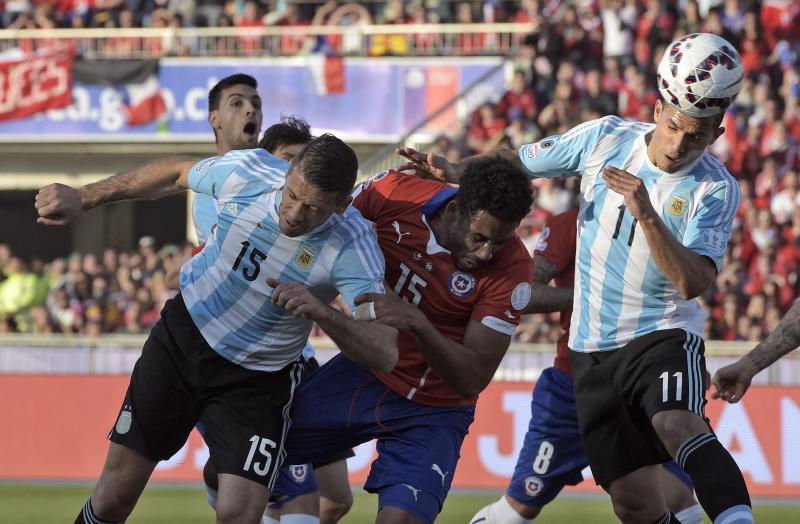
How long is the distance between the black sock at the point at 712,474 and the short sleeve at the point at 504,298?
2.96 ft

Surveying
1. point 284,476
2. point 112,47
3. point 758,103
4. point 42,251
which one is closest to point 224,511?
point 284,476

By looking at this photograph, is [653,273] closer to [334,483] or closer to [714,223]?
[714,223]

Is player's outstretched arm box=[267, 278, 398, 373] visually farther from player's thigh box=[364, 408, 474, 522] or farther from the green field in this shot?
the green field

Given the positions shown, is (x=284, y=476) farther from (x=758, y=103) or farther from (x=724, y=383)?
(x=758, y=103)

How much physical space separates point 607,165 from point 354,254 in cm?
137

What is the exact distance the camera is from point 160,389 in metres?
5.84

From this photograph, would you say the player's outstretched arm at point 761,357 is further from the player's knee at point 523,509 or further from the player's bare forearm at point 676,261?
the player's knee at point 523,509

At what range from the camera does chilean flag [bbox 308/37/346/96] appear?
2038 centimetres

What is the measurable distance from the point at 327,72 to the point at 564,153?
14472mm

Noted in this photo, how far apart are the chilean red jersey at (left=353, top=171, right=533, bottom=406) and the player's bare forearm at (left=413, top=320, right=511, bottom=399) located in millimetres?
60

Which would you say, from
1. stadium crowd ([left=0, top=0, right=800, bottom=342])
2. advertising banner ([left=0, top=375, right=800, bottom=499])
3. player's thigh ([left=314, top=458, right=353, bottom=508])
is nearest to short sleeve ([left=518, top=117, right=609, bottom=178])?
player's thigh ([left=314, top=458, right=353, bottom=508])

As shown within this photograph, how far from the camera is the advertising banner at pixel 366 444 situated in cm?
1180

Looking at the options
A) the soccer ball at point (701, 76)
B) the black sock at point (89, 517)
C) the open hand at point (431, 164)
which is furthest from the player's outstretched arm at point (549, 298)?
the black sock at point (89, 517)

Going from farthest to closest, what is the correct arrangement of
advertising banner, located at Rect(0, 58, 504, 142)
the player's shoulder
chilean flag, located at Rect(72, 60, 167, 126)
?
chilean flag, located at Rect(72, 60, 167, 126) < advertising banner, located at Rect(0, 58, 504, 142) < the player's shoulder
